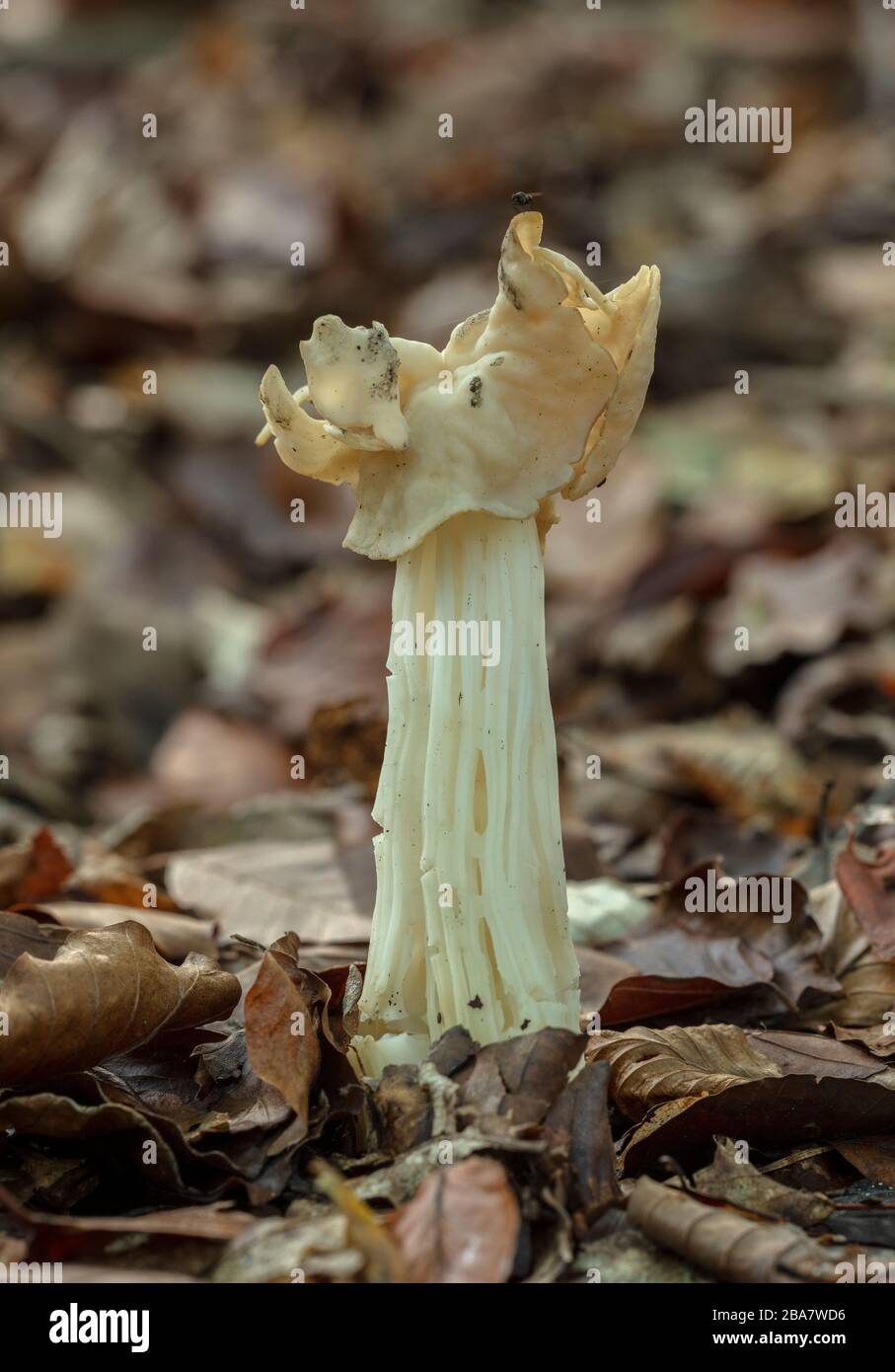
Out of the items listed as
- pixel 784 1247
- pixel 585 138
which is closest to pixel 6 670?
pixel 784 1247

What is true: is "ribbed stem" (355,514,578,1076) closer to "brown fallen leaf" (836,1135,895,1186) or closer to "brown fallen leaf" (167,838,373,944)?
"brown fallen leaf" (836,1135,895,1186)

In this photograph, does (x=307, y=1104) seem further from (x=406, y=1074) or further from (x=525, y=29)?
(x=525, y=29)

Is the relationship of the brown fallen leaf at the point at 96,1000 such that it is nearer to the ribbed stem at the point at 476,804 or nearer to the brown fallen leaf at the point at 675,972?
the ribbed stem at the point at 476,804
